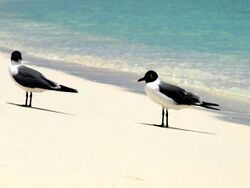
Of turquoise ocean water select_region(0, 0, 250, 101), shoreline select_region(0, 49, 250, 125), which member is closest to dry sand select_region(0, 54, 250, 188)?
shoreline select_region(0, 49, 250, 125)

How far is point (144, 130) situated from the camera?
287 inches

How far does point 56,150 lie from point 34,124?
1.13 meters

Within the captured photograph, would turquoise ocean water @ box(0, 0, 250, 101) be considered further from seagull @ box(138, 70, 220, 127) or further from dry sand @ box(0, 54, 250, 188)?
seagull @ box(138, 70, 220, 127)

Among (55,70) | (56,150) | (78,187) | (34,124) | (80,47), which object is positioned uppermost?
(80,47)

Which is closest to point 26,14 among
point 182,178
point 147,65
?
point 147,65

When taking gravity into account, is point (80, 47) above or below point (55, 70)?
above

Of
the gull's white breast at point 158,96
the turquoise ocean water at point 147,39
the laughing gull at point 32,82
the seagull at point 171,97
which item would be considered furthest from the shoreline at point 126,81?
the laughing gull at point 32,82

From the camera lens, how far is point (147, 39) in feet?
65.7

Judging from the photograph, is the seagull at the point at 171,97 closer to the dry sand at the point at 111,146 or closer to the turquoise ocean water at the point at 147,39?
the dry sand at the point at 111,146

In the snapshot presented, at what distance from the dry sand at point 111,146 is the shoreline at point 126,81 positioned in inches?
18.9

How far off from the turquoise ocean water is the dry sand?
123 inches

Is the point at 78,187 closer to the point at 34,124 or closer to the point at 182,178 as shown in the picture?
the point at 182,178

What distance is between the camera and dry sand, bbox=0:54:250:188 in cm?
497

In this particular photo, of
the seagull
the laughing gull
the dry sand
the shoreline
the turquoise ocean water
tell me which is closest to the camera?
the dry sand
